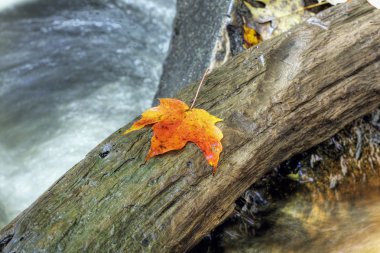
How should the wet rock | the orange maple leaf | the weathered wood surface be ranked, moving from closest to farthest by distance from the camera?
the weathered wood surface, the orange maple leaf, the wet rock

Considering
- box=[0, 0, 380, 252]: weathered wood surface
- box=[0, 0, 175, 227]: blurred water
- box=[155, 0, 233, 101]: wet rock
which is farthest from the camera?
box=[0, 0, 175, 227]: blurred water

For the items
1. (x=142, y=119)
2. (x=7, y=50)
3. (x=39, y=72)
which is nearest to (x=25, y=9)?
(x=7, y=50)

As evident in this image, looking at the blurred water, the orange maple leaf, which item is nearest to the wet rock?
the blurred water

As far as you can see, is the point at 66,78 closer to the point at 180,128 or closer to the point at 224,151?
the point at 180,128

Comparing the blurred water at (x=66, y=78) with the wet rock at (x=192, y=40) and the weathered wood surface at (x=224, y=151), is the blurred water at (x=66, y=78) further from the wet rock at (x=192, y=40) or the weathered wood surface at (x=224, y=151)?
the weathered wood surface at (x=224, y=151)

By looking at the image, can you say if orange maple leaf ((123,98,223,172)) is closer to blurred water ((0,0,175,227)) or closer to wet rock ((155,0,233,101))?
wet rock ((155,0,233,101))

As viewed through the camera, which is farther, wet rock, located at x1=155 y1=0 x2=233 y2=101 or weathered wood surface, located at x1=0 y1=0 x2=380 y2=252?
wet rock, located at x1=155 y1=0 x2=233 y2=101

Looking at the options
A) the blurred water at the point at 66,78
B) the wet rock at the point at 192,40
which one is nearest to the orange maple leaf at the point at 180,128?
the wet rock at the point at 192,40

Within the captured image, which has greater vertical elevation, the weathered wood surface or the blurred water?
the weathered wood surface
